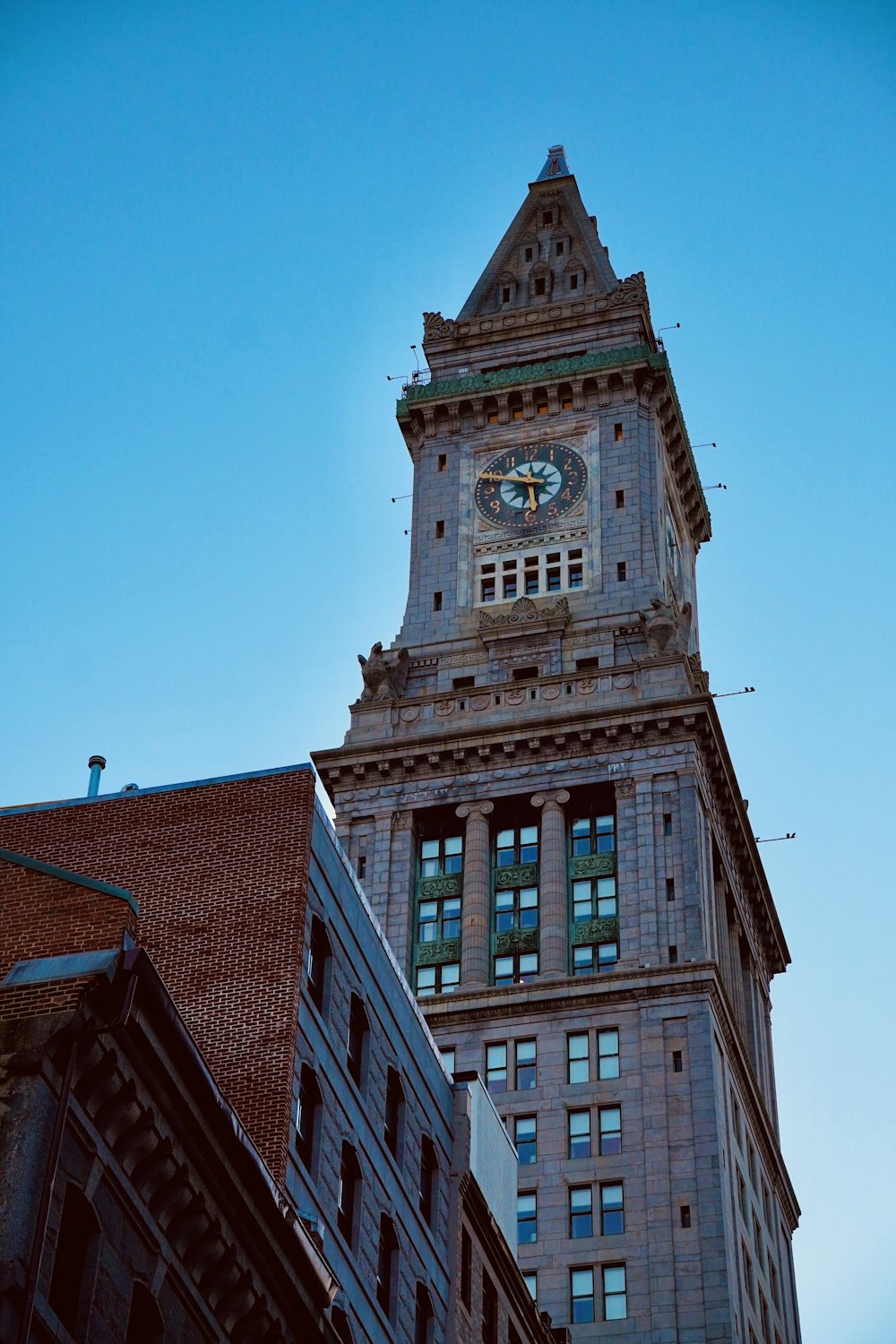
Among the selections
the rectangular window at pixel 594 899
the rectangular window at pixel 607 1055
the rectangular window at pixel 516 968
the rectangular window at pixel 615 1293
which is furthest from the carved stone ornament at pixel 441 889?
the rectangular window at pixel 615 1293

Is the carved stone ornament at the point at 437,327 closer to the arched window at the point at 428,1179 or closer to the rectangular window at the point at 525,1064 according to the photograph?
the rectangular window at the point at 525,1064

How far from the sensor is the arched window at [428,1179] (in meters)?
58.9

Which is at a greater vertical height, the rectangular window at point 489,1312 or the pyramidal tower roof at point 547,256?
the pyramidal tower roof at point 547,256

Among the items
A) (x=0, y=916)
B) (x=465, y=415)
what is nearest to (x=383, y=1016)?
(x=0, y=916)

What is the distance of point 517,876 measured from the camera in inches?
4301

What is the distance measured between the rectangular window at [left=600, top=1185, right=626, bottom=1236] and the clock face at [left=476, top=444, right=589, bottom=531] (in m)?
40.4

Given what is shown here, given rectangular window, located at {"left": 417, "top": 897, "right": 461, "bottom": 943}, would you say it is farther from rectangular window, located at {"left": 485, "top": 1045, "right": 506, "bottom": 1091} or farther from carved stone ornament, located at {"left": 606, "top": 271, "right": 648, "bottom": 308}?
carved stone ornament, located at {"left": 606, "top": 271, "right": 648, "bottom": 308}

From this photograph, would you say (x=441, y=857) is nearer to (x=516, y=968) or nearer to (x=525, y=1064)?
(x=516, y=968)

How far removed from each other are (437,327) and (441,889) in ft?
133

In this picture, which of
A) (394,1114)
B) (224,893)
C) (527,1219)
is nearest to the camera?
(224,893)

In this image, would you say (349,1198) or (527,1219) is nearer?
(349,1198)

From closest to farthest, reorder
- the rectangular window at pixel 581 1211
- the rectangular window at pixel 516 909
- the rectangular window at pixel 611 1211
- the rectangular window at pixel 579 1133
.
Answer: the rectangular window at pixel 611 1211 < the rectangular window at pixel 581 1211 < the rectangular window at pixel 579 1133 < the rectangular window at pixel 516 909

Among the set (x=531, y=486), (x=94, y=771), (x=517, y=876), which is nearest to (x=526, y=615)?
(x=531, y=486)

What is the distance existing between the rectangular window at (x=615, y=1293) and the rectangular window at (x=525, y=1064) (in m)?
9.15
